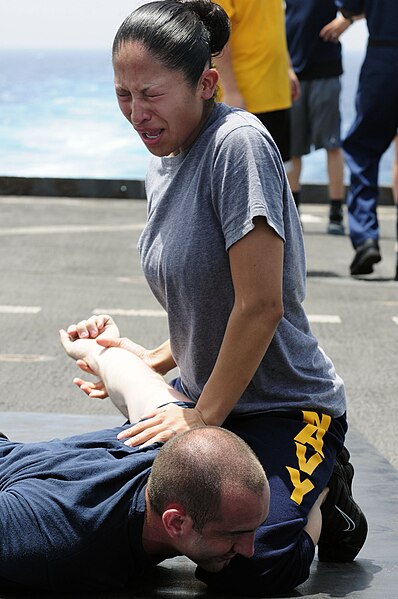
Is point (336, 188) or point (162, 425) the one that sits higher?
point (162, 425)

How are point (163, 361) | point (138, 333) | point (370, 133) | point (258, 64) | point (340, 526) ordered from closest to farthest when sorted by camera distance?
point (340, 526), point (163, 361), point (138, 333), point (258, 64), point (370, 133)

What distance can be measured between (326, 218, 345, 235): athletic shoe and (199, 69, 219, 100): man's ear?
7.30 m

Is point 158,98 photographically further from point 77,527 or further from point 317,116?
point 317,116

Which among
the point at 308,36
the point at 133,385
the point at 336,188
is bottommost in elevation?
Answer: the point at 336,188

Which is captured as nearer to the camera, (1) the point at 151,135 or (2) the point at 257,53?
(1) the point at 151,135

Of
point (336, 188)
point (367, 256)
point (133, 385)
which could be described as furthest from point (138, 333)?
point (336, 188)

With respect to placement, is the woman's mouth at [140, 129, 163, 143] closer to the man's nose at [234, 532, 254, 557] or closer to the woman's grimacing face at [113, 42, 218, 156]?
the woman's grimacing face at [113, 42, 218, 156]

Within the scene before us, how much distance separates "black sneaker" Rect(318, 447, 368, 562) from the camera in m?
3.08

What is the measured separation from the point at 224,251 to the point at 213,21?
56 centimetres

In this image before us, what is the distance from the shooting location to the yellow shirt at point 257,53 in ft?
23.0

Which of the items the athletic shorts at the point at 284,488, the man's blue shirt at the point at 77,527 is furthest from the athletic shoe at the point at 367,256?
the man's blue shirt at the point at 77,527

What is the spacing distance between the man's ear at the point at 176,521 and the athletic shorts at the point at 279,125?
4.65m

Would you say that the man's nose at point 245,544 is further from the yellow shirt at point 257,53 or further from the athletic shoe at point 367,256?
the athletic shoe at point 367,256

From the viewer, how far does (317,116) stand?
33.2 ft
